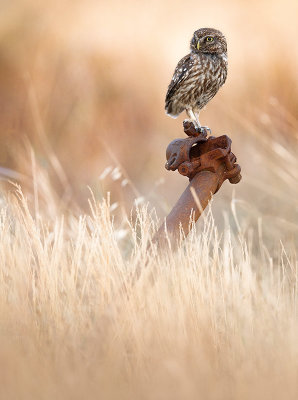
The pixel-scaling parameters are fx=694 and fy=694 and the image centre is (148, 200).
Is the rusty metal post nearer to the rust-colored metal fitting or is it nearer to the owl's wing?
the rust-colored metal fitting

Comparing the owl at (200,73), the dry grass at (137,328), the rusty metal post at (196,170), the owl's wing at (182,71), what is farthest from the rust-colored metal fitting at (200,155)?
the owl's wing at (182,71)

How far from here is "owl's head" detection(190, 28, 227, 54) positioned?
3857 millimetres

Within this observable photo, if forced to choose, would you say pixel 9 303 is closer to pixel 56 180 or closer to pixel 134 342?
pixel 134 342

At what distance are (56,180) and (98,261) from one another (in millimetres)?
3635

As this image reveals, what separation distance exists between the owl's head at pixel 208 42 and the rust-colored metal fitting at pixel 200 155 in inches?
44.6

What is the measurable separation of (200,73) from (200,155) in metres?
1.26

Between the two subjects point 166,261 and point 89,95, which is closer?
point 166,261

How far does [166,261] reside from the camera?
8.57ft

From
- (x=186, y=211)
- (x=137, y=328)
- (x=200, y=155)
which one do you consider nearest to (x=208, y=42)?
(x=200, y=155)

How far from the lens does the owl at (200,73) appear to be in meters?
3.95

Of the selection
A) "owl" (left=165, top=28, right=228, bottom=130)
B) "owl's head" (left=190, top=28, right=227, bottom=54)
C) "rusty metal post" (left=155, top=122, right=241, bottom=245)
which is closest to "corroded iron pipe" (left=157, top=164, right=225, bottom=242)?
"rusty metal post" (left=155, top=122, right=241, bottom=245)

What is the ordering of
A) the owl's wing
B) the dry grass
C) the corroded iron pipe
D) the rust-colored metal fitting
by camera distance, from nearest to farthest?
the dry grass
the corroded iron pipe
the rust-colored metal fitting
the owl's wing

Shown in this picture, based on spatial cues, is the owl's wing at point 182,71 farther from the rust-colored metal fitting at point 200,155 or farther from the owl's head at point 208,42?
the rust-colored metal fitting at point 200,155

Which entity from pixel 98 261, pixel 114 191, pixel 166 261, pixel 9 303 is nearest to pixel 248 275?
pixel 166 261
